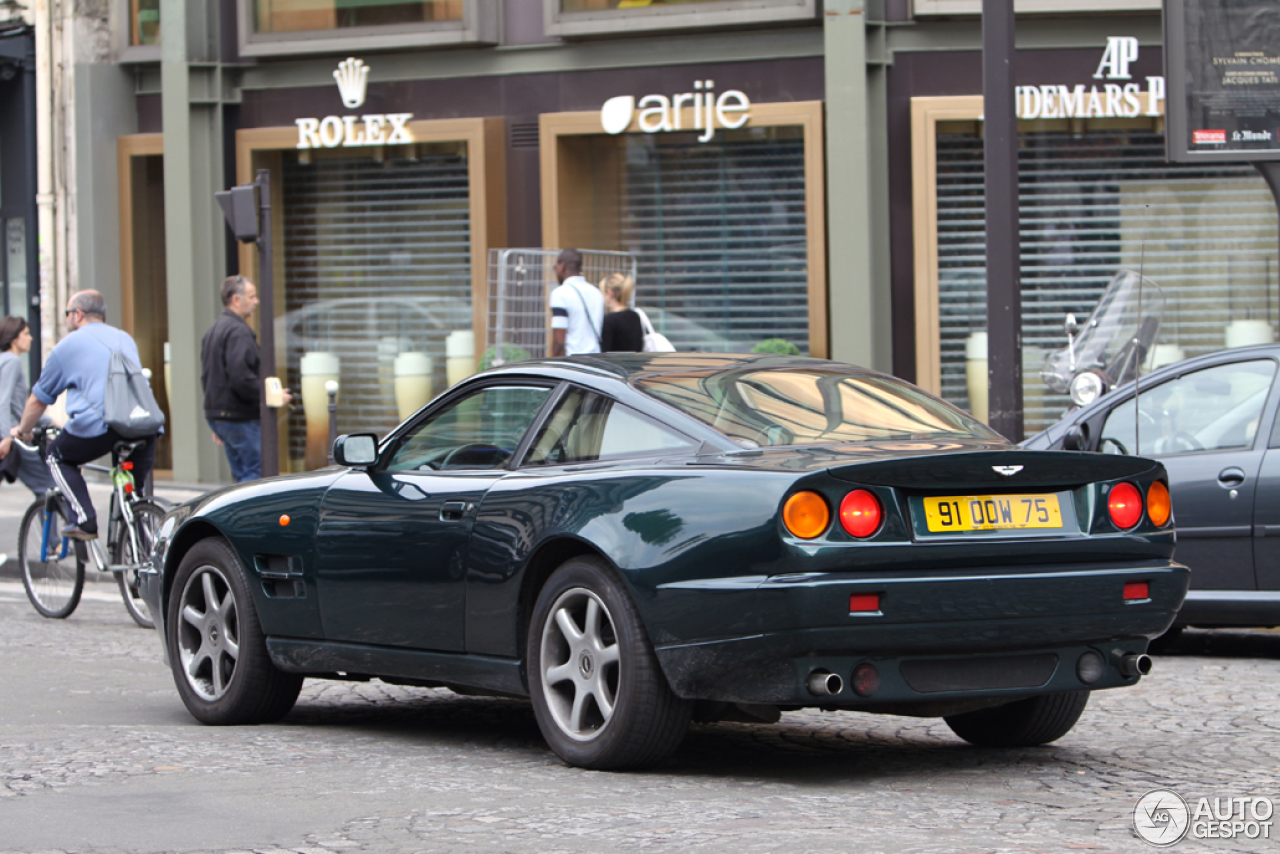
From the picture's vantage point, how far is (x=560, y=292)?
14281 mm

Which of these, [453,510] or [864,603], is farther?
[453,510]

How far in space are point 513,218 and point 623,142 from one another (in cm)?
125

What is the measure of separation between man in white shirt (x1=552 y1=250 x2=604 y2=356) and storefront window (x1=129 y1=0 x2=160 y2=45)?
6527 millimetres

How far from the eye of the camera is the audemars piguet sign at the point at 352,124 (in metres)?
17.5

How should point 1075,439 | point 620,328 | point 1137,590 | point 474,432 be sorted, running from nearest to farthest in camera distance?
point 1137,590, point 474,432, point 1075,439, point 620,328

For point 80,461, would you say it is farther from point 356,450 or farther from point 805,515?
point 805,515

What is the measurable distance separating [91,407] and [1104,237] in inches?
357

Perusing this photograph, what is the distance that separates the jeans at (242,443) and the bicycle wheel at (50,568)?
8.62 ft

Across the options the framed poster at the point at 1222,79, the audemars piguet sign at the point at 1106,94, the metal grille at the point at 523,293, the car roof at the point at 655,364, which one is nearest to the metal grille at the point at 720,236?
the metal grille at the point at 523,293

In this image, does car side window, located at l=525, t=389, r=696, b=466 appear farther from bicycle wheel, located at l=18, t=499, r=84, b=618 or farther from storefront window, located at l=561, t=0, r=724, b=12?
storefront window, located at l=561, t=0, r=724, b=12

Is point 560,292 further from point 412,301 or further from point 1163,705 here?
point 1163,705

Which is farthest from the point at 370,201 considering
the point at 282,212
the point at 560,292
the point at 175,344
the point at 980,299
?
the point at 980,299

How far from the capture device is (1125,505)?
19.4 ft

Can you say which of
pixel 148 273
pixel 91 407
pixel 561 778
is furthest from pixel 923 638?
pixel 148 273
